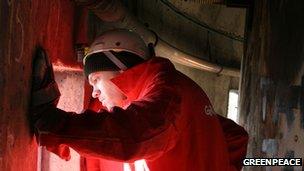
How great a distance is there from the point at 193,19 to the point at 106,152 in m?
4.50

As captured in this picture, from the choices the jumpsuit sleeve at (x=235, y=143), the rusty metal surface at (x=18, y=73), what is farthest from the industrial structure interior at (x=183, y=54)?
the jumpsuit sleeve at (x=235, y=143)

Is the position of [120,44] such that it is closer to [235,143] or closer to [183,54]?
[235,143]

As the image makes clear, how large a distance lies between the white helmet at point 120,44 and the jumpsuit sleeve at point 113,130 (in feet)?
2.33

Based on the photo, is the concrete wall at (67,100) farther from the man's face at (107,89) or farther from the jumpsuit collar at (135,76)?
the jumpsuit collar at (135,76)

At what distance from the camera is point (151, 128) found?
5.43ft

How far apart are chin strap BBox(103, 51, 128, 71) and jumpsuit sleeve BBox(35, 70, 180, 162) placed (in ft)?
1.90

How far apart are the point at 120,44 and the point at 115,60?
12 centimetres

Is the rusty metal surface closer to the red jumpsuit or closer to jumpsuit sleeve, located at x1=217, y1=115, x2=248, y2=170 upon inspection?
the red jumpsuit

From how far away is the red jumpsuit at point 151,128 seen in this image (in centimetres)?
162

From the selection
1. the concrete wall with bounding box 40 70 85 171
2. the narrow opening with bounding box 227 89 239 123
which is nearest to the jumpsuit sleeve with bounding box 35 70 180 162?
the concrete wall with bounding box 40 70 85 171

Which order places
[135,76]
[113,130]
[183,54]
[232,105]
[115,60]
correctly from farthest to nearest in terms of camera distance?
1. [232,105]
2. [183,54]
3. [115,60]
4. [135,76]
5. [113,130]

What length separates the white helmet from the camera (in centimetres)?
238

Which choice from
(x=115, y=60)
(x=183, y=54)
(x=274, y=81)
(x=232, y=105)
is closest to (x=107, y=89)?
(x=115, y=60)

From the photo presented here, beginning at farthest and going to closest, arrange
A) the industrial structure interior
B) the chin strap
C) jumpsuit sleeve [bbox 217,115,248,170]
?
1. jumpsuit sleeve [bbox 217,115,248,170]
2. the chin strap
3. the industrial structure interior
